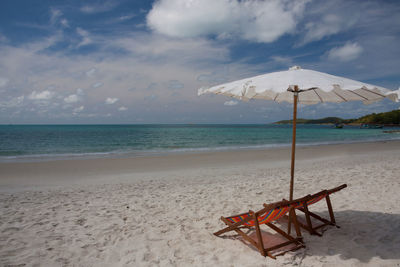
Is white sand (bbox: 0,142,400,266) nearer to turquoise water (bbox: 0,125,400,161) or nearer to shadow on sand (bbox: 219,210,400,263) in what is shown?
shadow on sand (bbox: 219,210,400,263)

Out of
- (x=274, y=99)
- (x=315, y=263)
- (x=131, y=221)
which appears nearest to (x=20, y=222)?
(x=131, y=221)

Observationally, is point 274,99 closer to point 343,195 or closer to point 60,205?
point 343,195

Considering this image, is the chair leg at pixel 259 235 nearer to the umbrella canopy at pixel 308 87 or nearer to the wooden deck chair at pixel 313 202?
the wooden deck chair at pixel 313 202

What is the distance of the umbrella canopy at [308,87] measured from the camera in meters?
2.54

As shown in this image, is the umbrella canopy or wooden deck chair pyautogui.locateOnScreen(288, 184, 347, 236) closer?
the umbrella canopy

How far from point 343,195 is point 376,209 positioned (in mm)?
997

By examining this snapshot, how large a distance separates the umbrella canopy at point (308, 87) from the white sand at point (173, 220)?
2051 mm

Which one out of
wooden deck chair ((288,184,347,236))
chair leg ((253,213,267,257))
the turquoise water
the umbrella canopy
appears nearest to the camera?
the umbrella canopy

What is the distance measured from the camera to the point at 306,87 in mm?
2506

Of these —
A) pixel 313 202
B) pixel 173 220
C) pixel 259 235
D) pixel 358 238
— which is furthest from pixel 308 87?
pixel 173 220

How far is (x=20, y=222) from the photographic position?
167 inches

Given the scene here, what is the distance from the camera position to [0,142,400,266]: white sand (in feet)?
10.1

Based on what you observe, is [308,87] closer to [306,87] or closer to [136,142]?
[306,87]

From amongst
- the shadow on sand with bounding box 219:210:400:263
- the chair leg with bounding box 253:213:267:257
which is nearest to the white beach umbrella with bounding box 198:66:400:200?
the chair leg with bounding box 253:213:267:257
